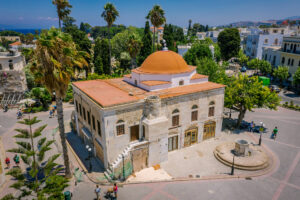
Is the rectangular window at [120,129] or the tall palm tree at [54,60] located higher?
the tall palm tree at [54,60]

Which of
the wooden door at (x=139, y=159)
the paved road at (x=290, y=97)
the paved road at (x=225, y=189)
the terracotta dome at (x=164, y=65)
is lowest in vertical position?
the paved road at (x=225, y=189)

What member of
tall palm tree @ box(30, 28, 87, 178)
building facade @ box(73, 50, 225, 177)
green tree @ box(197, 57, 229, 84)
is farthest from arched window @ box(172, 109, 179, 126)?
Result: green tree @ box(197, 57, 229, 84)

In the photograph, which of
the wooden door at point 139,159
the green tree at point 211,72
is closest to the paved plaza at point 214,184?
the wooden door at point 139,159

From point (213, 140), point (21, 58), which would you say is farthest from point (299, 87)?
point (21, 58)

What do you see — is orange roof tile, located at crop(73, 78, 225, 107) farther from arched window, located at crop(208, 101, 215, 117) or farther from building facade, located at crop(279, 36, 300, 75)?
building facade, located at crop(279, 36, 300, 75)

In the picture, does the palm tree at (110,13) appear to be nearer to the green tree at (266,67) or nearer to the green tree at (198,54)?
the green tree at (198,54)

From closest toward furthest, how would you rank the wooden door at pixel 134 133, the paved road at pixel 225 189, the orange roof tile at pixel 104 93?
the paved road at pixel 225 189, the orange roof tile at pixel 104 93, the wooden door at pixel 134 133

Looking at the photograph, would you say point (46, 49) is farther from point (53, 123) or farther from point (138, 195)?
point (53, 123)

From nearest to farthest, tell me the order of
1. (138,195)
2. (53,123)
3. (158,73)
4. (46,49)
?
1. (46,49)
2. (138,195)
3. (158,73)
4. (53,123)
